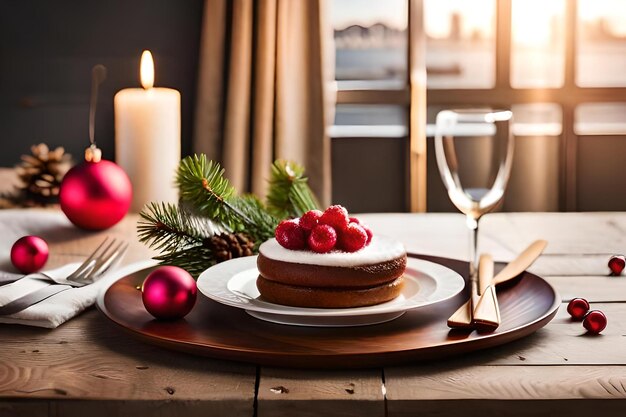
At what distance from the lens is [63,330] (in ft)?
2.62

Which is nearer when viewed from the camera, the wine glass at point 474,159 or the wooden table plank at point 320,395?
the wooden table plank at point 320,395

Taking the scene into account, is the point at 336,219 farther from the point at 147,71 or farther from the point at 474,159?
the point at 147,71

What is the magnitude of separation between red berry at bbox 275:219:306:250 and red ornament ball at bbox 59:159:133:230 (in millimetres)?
679

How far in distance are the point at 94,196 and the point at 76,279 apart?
0.47 m

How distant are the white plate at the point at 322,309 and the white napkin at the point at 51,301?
133mm

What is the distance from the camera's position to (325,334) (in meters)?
0.74

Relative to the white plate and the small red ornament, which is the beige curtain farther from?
the white plate

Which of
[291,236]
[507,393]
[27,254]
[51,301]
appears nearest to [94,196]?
[27,254]

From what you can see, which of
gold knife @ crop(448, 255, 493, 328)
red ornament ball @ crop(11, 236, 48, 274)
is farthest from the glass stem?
red ornament ball @ crop(11, 236, 48, 274)

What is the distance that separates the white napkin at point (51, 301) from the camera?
80 centimetres

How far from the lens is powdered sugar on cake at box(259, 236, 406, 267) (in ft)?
2.58

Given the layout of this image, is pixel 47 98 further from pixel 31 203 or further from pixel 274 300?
pixel 274 300

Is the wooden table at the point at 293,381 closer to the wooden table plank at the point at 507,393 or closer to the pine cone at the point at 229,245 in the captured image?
the wooden table plank at the point at 507,393

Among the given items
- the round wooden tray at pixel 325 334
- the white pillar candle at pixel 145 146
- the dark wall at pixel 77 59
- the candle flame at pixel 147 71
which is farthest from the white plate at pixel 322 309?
the dark wall at pixel 77 59
